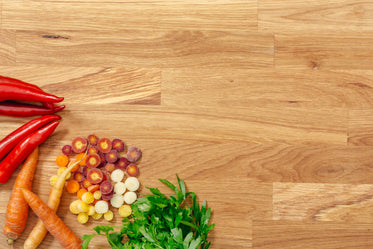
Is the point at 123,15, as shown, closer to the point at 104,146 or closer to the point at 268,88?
the point at 104,146

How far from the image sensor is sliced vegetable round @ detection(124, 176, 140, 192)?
1.31 m

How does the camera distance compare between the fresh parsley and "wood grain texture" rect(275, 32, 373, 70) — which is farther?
"wood grain texture" rect(275, 32, 373, 70)

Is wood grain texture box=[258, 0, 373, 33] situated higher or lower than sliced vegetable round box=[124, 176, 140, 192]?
higher

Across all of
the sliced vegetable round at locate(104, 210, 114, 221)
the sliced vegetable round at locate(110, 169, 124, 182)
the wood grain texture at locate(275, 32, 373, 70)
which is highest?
the wood grain texture at locate(275, 32, 373, 70)

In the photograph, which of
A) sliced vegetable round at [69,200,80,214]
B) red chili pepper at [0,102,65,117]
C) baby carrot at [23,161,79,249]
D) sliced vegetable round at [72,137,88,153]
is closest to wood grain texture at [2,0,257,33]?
red chili pepper at [0,102,65,117]

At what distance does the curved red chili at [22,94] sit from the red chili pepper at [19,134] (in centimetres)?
7

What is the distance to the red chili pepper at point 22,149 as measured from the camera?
1281mm

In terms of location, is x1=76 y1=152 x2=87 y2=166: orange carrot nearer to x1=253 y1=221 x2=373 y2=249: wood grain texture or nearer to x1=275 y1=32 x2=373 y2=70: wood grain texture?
x1=253 y1=221 x2=373 y2=249: wood grain texture

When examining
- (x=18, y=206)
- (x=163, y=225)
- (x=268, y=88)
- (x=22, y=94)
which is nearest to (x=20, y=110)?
(x=22, y=94)

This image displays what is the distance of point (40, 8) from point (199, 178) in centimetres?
81

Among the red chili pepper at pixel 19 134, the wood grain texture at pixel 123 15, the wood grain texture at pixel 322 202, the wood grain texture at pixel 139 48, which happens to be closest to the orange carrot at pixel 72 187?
the red chili pepper at pixel 19 134

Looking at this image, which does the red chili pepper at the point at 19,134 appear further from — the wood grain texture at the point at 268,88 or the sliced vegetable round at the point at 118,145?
the wood grain texture at the point at 268,88

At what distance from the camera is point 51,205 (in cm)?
129

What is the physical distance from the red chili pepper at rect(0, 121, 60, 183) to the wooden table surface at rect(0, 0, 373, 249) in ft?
0.17
